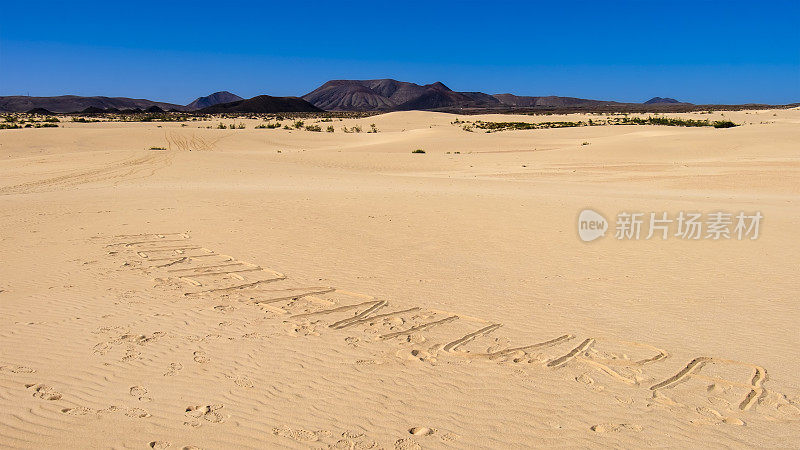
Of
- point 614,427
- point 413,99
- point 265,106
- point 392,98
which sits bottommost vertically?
point 614,427

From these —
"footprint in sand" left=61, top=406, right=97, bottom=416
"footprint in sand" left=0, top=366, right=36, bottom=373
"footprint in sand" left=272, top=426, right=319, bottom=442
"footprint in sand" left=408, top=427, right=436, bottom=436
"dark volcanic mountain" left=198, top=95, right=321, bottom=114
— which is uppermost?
"dark volcanic mountain" left=198, top=95, right=321, bottom=114

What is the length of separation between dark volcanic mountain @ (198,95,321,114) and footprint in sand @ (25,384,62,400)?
3932 inches

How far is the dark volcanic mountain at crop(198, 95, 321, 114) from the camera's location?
103312mm

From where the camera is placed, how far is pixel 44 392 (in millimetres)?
4121

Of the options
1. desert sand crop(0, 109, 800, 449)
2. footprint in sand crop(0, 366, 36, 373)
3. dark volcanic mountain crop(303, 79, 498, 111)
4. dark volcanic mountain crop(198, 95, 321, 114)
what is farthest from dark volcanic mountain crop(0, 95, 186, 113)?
footprint in sand crop(0, 366, 36, 373)

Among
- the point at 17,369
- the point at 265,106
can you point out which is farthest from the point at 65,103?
the point at 17,369

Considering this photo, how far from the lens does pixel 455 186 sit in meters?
17.1

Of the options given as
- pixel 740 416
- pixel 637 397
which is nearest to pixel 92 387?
pixel 637 397

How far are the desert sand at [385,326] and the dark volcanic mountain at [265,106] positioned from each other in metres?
93.2

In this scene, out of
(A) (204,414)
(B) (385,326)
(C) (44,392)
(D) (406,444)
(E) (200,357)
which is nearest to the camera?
(D) (406,444)

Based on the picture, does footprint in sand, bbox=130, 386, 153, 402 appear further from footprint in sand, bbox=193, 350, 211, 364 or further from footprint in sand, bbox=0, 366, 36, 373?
footprint in sand, bbox=0, 366, 36, 373

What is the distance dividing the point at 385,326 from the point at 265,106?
10575cm

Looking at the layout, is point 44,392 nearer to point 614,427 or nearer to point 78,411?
point 78,411

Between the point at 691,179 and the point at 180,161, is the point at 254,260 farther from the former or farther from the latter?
the point at 180,161
